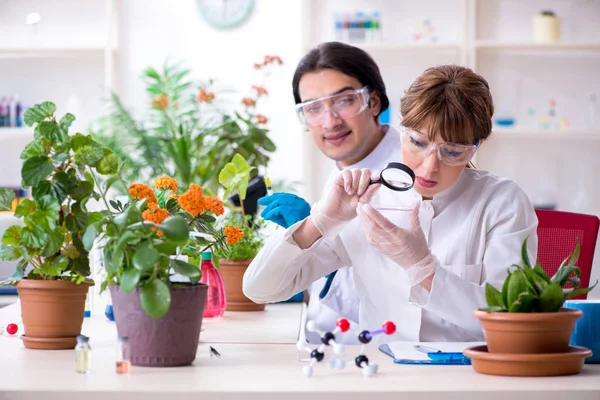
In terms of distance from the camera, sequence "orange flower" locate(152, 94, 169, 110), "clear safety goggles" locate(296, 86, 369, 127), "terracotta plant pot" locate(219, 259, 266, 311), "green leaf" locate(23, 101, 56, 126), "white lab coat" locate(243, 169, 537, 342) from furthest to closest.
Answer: "orange flower" locate(152, 94, 169, 110) < "clear safety goggles" locate(296, 86, 369, 127) < "terracotta plant pot" locate(219, 259, 266, 311) < "white lab coat" locate(243, 169, 537, 342) < "green leaf" locate(23, 101, 56, 126)

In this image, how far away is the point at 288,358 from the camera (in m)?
1.50

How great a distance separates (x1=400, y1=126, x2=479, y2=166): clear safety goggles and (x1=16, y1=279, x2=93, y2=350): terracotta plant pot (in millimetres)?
814

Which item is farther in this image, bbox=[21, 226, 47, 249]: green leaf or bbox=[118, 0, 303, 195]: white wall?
bbox=[118, 0, 303, 195]: white wall

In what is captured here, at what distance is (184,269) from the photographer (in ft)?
4.38

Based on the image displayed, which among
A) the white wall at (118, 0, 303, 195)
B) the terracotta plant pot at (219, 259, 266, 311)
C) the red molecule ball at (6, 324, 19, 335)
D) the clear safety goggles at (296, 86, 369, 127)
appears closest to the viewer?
the red molecule ball at (6, 324, 19, 335)

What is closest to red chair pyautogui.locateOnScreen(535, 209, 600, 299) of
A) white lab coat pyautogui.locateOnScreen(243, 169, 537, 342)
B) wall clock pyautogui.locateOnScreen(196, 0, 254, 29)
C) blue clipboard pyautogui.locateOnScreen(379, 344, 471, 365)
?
white lab coat pyautogui.locateOnScreen(243, 169, 537, 342)

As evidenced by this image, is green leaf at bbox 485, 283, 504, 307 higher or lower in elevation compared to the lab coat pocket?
higher

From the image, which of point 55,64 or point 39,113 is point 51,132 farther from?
point 55,64

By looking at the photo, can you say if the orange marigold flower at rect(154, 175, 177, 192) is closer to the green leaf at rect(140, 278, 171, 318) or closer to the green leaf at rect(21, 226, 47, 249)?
the green leaf at rect(21, 226, 47, 249)

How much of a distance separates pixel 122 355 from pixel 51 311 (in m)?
0.31

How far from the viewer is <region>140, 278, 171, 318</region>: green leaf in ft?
4.25

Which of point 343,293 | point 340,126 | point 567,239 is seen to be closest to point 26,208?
point 343,293

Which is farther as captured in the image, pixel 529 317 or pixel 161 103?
pixel 161 103

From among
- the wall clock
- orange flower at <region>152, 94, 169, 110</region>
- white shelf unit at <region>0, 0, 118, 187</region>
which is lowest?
orange flower at <region>152, 94, 169, 110</region>
